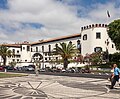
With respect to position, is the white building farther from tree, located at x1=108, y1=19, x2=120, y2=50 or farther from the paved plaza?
the paved plaza

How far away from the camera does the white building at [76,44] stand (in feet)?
238

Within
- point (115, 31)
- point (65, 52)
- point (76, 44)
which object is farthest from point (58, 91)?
point (76, 44)

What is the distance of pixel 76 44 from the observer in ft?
262

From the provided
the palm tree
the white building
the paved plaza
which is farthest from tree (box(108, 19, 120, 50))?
the paved plaza

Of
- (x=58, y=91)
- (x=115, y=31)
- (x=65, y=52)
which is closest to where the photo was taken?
(x=58, y=91)

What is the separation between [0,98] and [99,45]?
5953 cm

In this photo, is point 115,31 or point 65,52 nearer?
point 115,31

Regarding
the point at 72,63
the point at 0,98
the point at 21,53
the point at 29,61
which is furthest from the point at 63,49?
the point at 0,98

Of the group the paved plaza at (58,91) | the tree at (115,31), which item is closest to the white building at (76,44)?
the tree at (115,31)

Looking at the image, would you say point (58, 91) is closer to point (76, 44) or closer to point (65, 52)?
point (65, 52)

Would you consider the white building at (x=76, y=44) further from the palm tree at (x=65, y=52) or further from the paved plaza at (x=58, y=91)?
the paved plaza at (x=58, y=91)

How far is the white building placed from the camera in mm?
72438

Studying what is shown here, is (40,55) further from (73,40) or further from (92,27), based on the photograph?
(92,27)

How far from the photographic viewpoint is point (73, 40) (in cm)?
8056
